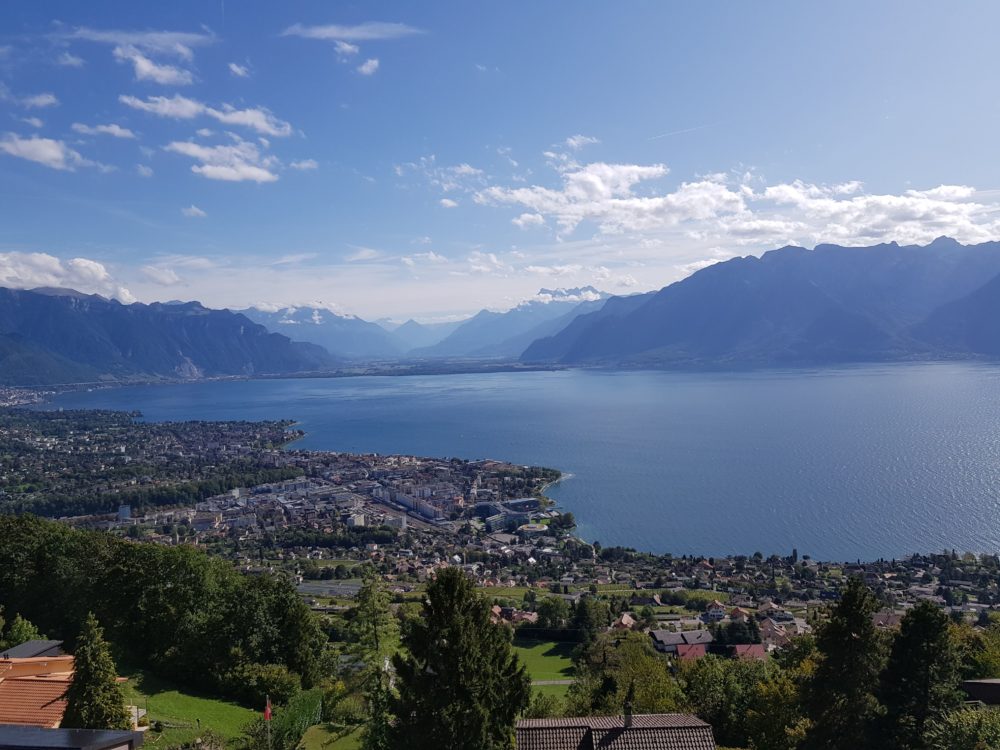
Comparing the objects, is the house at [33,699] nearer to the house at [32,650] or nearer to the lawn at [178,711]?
the house at [32,650]

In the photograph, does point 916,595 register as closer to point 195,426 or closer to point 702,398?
point 702,398

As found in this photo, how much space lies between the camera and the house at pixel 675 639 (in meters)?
21.2

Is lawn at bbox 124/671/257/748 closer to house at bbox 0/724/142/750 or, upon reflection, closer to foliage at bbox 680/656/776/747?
house at bbox 0/724/142/750

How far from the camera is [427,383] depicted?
17488 centimetres

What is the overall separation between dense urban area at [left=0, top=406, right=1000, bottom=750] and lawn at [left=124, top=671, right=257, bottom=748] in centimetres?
6

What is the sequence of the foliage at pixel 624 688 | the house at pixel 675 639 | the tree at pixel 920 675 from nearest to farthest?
1. the tree at pixel 920 675
2. the foliage at pixel 624 688
3. the house at pixel 675 639

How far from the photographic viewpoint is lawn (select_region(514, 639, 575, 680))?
60.2ft

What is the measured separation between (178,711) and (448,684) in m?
6.93

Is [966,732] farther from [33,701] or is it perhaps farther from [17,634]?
[17,634]

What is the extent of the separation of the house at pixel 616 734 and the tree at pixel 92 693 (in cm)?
487

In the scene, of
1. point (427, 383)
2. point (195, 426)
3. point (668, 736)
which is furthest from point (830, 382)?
point (668, 736)

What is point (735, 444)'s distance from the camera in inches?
2758

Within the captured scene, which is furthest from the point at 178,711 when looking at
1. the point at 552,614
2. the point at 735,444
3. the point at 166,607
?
the point at 735,444

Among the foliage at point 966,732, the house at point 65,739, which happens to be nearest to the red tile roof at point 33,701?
the house at point 65,739
